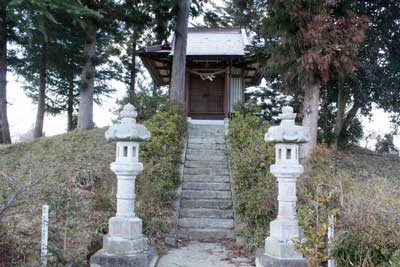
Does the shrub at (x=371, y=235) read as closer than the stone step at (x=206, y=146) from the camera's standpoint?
Yes

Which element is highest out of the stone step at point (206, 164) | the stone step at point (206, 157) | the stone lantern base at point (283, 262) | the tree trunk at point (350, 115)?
the tree trunk at point (350, 115)

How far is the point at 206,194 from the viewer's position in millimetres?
7707

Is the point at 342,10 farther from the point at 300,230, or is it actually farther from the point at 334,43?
the point at 300,230

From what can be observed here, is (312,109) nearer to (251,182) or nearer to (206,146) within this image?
(206,146)

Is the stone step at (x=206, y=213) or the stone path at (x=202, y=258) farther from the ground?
the stone step at (x=206, y=213)

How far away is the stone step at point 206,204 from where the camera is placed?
736 cm

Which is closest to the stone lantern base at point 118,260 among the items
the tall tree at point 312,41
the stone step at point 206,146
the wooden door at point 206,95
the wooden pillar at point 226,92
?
the stone step at point 206,146

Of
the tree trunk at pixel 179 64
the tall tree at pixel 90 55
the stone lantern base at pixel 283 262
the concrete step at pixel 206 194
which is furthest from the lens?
the tree trunk at pixel 179 64

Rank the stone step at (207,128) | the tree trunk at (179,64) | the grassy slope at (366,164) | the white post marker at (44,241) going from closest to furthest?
the white post marker at (44,241) → the grassy slope at (366,164) → the stone step at (207,128) → the tree trunk at (179,64)

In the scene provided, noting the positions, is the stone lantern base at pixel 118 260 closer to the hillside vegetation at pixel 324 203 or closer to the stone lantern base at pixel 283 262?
the stone lantern base at pixel 283 262

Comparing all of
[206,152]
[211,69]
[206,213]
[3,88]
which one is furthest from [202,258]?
[3,88]

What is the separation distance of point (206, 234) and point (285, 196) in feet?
7.15

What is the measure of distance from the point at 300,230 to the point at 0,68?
12.8 meters

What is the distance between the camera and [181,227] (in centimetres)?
679
